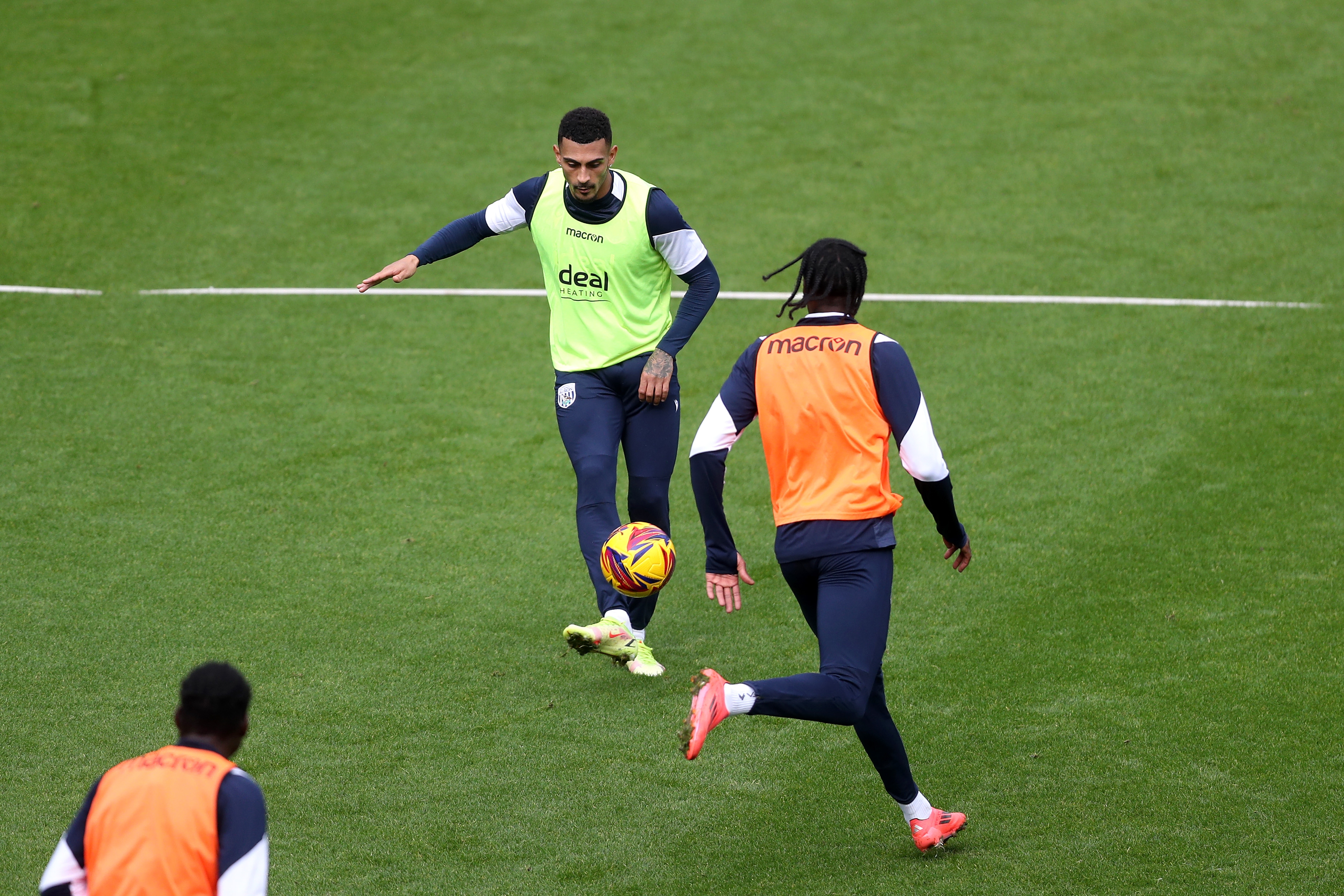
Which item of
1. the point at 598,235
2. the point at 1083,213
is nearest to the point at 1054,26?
the point at 1083,213

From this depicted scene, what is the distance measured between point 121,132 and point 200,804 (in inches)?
525

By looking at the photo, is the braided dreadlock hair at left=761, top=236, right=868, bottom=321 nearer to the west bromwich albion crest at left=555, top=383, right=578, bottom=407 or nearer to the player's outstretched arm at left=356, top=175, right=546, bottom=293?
the west bromwich albion crest at left=555, top=383, right=578, bottom=407

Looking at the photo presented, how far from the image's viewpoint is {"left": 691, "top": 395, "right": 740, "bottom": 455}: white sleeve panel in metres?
5.55

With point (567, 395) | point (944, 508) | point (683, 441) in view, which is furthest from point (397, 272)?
point (683, 441)

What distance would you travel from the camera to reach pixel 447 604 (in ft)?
27.3

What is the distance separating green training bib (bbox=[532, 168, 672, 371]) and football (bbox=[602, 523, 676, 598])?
101 cm

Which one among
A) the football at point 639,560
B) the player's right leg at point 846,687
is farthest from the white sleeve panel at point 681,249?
the player's right leg at point 846,687

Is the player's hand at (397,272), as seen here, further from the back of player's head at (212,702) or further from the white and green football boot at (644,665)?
the back of player's head at (212,702)

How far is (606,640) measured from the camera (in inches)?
274

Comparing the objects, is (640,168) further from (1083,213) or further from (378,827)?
(378,827)

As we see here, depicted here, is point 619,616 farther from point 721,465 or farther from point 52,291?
point 52,291

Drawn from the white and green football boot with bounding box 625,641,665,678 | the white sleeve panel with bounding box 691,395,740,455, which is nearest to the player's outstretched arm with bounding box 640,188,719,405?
the white and green football boot with bounding box 625,641,665,678

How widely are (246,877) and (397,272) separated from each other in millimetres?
4119

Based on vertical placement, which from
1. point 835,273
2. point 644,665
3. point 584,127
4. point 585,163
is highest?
point 584,127
